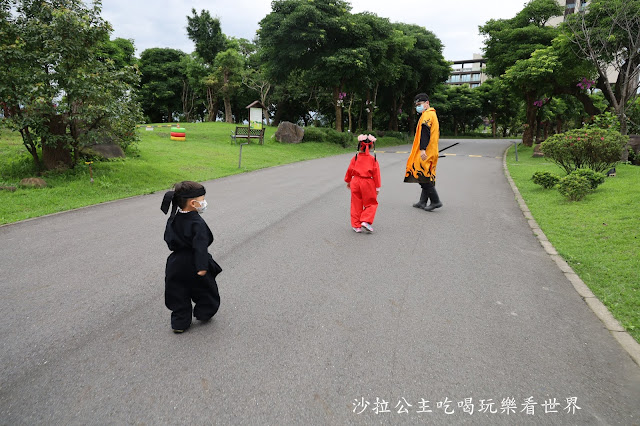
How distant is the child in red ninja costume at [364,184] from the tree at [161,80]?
4716 centimetres

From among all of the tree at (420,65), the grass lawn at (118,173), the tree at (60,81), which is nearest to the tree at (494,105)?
the tree at (420,65)

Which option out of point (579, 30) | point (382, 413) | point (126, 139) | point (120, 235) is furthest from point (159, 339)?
point (579, 30)

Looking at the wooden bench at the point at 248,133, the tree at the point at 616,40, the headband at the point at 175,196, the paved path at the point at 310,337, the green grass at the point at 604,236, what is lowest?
the paved path at the point at 310,337

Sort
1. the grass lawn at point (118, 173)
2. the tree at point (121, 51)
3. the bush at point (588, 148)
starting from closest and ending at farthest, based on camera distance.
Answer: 1. the grass lawn at point (118, 173)
2. the bush at point (588, 148)
3. the tree at point (121, 51)

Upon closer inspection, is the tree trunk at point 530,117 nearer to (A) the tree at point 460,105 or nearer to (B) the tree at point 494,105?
(A) the tree at point 460,105

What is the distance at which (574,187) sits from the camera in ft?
26.9

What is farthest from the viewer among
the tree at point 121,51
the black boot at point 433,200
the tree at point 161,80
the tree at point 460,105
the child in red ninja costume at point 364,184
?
the tree at point 460,105

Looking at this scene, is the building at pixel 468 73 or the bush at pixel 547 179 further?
the building at pixel 468 73

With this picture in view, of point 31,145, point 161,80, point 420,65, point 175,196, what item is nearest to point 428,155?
point 175,196

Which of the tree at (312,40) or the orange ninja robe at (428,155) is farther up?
the tree at (312,40)

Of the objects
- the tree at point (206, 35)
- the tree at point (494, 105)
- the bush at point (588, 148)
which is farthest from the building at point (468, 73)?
the bush at point (588, 148)

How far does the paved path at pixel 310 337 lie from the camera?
2.44 metres

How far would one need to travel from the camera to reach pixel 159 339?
3.17 m

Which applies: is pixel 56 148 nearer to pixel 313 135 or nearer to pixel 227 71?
pixel 313 135
